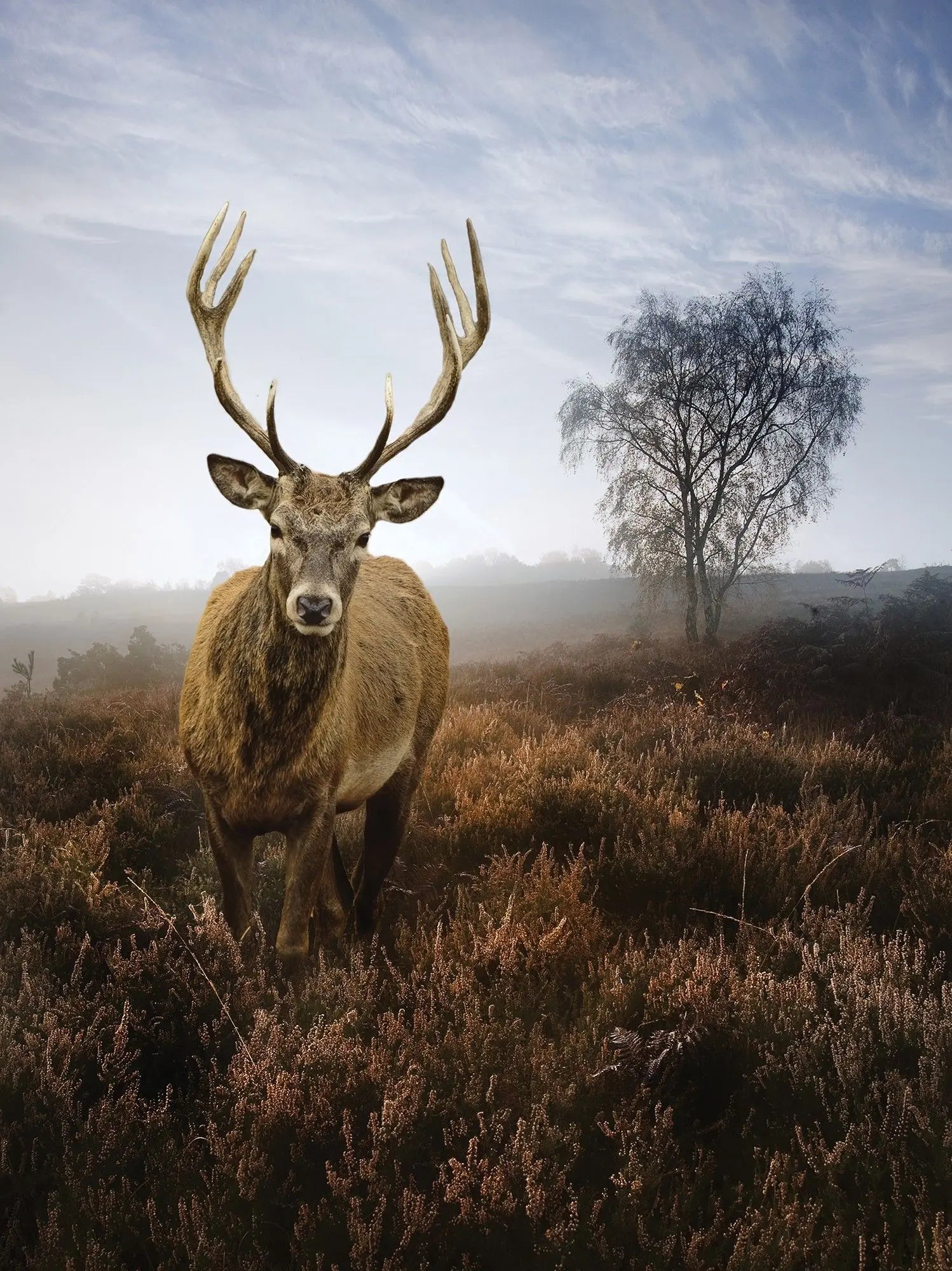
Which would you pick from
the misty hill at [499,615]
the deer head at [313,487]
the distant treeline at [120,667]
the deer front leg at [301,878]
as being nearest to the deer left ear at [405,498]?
the deer head at [313,487]

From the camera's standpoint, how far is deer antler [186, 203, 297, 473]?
3289mm

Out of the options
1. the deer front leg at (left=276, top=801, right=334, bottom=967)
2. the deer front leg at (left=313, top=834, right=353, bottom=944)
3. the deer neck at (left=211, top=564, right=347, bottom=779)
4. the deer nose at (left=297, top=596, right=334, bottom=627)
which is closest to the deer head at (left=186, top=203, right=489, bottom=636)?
the deer nose at (left=297, top=596, right=334, bottom=627)

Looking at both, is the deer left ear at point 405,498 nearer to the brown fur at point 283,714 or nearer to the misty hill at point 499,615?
the brown fur at point 283,714

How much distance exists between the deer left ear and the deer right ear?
49 centimetres

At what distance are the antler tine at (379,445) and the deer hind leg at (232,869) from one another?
161 centimetres

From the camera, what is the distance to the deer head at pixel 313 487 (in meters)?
2.85

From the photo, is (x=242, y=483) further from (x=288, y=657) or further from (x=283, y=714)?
(x=283, y=714)

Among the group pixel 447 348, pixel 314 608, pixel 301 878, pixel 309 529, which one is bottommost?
pixel 301 878

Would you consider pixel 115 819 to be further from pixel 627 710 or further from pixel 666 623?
pixel 666 623

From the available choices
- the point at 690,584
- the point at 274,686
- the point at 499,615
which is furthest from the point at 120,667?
the point at 499,615

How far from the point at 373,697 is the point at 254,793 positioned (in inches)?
40.3

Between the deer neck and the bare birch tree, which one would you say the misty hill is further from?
the deer neck

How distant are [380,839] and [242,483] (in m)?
2.22

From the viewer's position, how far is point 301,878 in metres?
3.11
